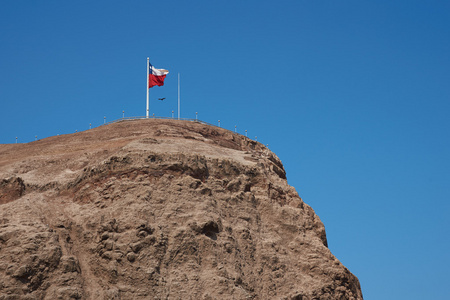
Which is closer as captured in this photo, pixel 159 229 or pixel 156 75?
pixel 159 229

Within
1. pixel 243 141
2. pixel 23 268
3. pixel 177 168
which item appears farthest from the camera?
pixel 243 141

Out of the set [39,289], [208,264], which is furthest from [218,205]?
[39,289]

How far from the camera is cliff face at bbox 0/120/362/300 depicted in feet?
137

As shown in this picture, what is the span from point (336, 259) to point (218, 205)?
326 inches

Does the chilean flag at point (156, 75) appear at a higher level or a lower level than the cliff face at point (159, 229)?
higher

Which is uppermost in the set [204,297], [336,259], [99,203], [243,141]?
[243,141]

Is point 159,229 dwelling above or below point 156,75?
below

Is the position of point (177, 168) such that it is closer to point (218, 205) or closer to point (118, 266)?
point (218, 205)

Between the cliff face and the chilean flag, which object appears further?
the chilean flag

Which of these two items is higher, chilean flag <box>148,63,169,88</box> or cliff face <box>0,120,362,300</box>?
chilean flag <box>148,63,169,88</box>

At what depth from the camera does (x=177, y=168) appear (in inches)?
1886

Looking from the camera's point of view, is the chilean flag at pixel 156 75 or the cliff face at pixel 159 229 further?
the chilean flag at pixel 156 75

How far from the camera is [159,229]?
145ft

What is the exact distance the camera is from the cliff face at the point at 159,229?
41.7m
